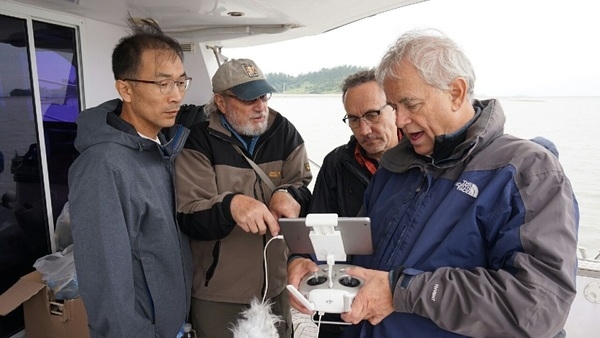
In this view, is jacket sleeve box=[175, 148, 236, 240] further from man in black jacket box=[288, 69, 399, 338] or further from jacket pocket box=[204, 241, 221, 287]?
man in black jacket box=[288, 69, 399, 338]

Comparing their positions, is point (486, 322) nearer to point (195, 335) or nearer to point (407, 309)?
point (407, 309)

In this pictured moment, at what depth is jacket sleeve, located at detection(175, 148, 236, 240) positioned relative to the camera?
149 centimetres

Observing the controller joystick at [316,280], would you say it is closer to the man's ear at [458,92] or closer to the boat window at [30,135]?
the man's ear at [458,92]

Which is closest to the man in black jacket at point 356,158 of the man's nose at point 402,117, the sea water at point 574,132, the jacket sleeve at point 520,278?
the man's nose at point 402,117

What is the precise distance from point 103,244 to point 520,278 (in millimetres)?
1151

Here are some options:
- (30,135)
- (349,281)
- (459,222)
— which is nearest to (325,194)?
(349,281)

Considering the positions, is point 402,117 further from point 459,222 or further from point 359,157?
point 359,157

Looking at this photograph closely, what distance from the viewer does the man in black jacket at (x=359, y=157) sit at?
5.08 ft

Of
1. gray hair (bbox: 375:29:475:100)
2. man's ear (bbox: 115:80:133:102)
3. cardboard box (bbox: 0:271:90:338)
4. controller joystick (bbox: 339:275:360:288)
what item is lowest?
cardboard box (bbox: 0:271:90:338)

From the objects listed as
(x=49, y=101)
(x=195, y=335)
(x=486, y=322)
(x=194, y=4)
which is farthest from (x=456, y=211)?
(x=49, y=101)

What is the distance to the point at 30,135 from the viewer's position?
2848 mm

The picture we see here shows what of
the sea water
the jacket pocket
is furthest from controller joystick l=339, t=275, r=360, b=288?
the sea water

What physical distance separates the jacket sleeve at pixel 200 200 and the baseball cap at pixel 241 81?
12.5 inches

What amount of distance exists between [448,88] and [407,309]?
558mm
